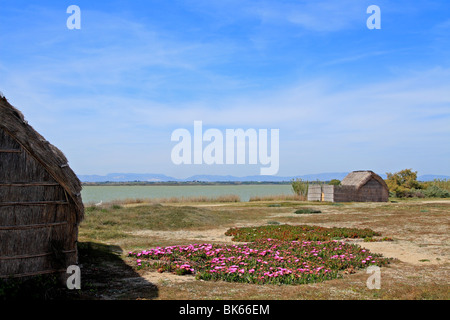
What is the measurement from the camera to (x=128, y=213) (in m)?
26.7

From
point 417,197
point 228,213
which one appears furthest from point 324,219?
point 417,197

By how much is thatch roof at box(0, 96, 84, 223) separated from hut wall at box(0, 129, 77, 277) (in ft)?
0.56

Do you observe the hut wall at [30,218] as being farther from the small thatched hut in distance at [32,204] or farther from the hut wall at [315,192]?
the hut wall at [315,192]

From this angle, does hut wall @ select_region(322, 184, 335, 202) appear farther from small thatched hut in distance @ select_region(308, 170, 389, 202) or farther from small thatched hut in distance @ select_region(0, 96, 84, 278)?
small thatched hut in distance @ select_region(0, 96, 84, 278)

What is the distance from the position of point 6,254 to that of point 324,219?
22.1 meters

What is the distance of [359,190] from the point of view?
4572cm

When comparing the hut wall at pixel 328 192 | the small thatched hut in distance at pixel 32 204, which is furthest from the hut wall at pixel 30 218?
the hut wall at pixel 328 192

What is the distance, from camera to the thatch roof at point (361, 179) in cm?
4562

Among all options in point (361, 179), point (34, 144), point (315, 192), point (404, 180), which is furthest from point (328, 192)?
point (34, 144)

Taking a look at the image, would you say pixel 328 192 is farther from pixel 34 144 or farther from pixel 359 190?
pixel 34 144

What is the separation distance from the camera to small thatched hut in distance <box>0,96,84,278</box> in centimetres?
921
